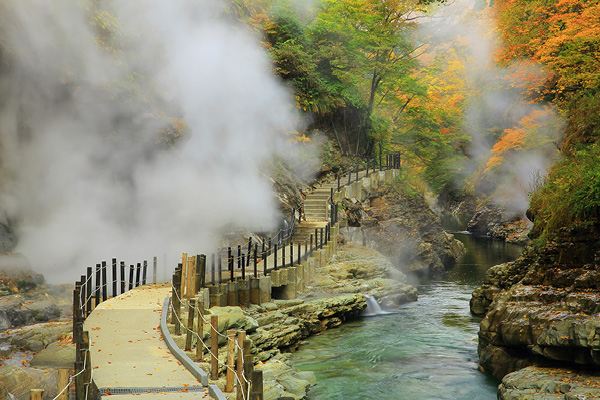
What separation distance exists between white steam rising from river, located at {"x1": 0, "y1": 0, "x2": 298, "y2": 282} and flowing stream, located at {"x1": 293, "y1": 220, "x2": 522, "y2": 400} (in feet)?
21.5

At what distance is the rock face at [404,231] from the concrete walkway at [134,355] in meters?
16.8

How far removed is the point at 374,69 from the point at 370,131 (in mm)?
4896

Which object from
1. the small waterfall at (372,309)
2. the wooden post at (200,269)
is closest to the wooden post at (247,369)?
the wooden post at (200,269)

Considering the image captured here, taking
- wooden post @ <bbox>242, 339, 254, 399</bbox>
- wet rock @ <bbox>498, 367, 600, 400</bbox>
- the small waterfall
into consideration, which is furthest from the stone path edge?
the small waterfall

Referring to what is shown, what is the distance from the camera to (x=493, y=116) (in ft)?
138

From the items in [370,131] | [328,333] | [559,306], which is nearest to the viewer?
[559,306]

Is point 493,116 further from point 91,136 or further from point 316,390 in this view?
point 316,390

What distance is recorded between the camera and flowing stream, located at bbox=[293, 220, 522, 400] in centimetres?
1352

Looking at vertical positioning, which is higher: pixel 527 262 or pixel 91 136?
pixel 91 136

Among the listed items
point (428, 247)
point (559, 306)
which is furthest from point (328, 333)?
point (428, 247)

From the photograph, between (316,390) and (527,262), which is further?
(527,262)

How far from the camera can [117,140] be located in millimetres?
22312

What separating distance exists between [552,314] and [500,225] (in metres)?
35.4

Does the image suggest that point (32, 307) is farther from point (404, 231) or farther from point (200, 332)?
point (404, 231)
